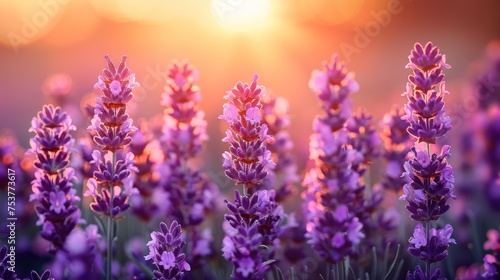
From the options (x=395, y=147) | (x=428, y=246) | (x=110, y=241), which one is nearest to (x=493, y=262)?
(x=428, y=246)

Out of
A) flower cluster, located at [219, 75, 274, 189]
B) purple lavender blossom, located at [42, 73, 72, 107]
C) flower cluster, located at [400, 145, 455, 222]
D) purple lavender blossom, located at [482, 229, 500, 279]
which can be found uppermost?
purple lavender blossom, located at [42, 73, 72, 107]

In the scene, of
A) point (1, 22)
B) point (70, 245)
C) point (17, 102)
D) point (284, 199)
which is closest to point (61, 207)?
point (70, 245)

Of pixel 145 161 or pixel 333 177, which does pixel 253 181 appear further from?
pixel 145 161

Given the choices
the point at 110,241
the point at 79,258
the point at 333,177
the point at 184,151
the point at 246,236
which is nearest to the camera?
the point at 79,258

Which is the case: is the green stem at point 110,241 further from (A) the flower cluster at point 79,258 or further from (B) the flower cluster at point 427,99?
(B) the flower cluster at point 427,99

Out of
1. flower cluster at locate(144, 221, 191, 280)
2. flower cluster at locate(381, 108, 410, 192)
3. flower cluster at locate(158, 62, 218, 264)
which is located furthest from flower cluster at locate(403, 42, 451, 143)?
flower cluster at locate(158, 62, 218, 264)

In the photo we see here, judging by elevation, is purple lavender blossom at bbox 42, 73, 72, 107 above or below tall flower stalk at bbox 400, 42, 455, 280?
above

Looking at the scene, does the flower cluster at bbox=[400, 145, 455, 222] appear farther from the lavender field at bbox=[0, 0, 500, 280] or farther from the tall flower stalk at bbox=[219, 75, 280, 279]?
the tall flower stalk at bbox=[219, 75, 280, 279]
